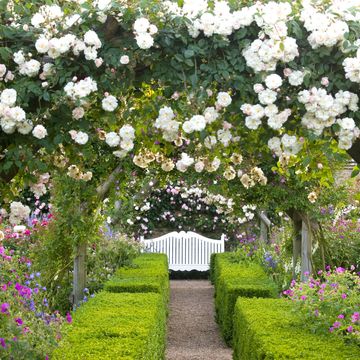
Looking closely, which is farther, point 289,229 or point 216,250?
point 216,250

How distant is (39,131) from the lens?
124 inches

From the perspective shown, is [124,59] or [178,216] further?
[178,216]

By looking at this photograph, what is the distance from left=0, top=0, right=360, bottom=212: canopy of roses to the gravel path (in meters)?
4.61

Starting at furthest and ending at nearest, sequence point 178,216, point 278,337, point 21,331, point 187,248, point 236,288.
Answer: point 178,216 → point 187,248 → point 236,288 → point 278,337 → point 21,331

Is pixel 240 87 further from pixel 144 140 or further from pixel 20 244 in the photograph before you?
pixel 20 244

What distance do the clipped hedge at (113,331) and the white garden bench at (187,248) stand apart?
345 inches

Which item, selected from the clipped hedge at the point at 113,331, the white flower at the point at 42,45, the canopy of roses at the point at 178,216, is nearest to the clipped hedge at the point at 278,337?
the clipped hedge at the point at 113,331

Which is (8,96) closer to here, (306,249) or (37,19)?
(37,19)

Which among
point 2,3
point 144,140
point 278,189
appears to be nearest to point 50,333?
point 144,140

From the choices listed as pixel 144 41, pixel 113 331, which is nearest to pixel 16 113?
pixel 144 41

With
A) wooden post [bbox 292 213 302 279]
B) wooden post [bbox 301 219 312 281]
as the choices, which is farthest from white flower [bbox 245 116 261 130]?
wooden post [bbox 292 213 302 279]

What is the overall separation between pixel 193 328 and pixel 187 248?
6.06 meters

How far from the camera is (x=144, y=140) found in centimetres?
385

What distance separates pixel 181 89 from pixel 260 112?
1.34 ft
